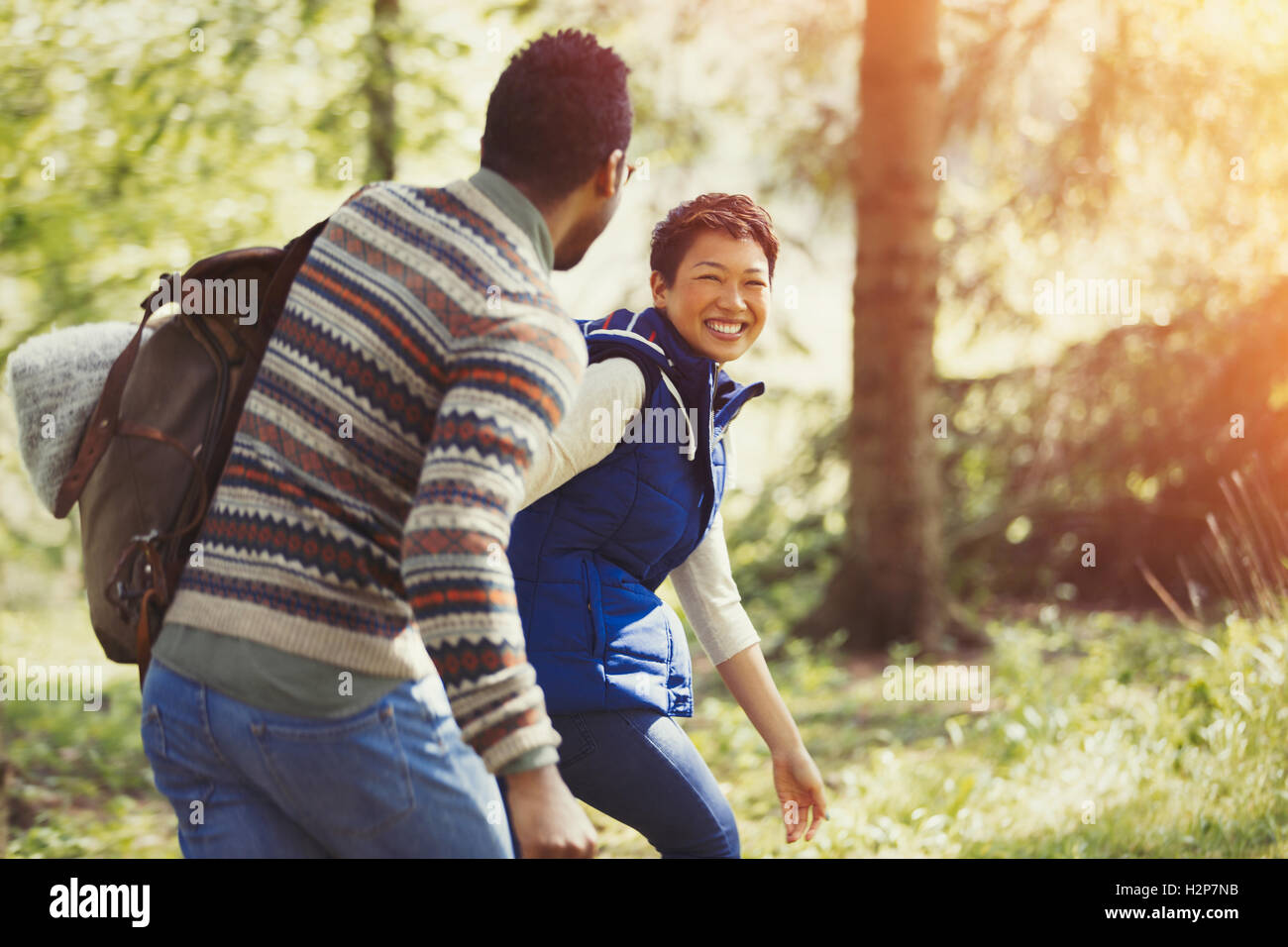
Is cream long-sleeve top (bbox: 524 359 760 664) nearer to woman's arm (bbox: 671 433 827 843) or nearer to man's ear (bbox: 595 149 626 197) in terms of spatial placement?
woman's arm (bbox: 671 433 827 843)

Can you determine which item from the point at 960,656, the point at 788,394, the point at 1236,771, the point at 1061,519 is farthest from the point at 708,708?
the point at 788,394

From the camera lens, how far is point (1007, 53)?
9.42 m

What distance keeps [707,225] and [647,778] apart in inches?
49.3

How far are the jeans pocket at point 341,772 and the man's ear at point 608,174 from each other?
883 millimetres

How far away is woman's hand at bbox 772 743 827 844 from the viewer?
9.31 feet

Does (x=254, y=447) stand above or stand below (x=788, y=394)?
below

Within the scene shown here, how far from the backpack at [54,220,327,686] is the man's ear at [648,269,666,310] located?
1.12 metres

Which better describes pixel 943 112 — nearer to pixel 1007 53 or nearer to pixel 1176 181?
pixel 1007 53

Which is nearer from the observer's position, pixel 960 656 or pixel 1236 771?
pixel 1236 771

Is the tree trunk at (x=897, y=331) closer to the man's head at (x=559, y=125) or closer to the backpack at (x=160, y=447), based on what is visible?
the man's head at (x=559, y=125)

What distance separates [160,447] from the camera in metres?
1.89

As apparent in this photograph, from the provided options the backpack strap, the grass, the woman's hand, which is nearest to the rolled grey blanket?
the backpack strap

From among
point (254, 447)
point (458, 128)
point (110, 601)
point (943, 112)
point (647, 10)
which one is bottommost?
point (110, 601)
